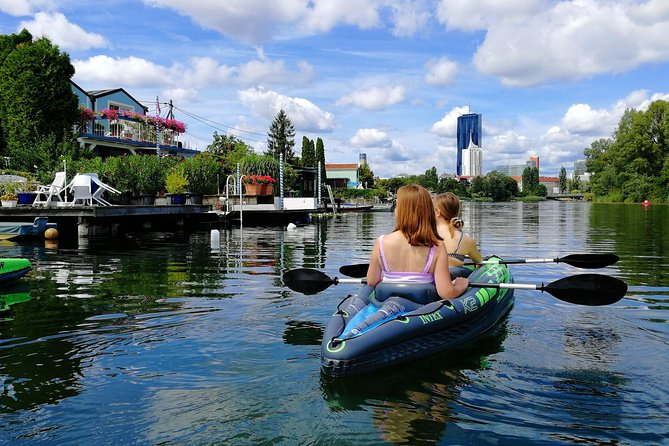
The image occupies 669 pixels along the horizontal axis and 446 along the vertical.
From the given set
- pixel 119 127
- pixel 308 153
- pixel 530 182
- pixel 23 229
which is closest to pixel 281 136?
pixel 308 153

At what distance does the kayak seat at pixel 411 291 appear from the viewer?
5953 mm

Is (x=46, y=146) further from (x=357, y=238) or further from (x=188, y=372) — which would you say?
(x=188, y=372)

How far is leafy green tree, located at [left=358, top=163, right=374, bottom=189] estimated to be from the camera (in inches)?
4237

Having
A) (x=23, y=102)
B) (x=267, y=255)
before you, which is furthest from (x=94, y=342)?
(x=23, y=102)

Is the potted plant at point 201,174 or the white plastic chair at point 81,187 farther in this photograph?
the potted plant at point 201,174

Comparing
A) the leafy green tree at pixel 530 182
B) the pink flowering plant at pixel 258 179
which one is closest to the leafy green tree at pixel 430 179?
the leafy green tree at pixel 530 182

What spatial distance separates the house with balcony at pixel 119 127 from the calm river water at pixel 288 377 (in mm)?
36172

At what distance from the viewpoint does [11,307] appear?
29.6 feet

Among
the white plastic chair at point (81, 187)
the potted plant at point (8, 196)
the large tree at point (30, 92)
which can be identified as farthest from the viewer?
the large tree at point (30, 92)

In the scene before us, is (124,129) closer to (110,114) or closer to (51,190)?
(110,114)

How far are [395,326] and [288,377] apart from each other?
1.17 meters

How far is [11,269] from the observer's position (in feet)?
36.0

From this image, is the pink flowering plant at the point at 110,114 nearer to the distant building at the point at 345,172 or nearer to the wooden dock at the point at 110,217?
the wooden dock at the point at 110,217

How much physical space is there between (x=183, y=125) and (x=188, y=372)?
45.9 metres
